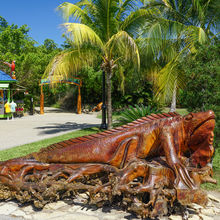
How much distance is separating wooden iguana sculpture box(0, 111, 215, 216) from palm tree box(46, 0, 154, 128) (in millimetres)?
5050

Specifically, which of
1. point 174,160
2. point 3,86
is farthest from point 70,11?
point 3,86

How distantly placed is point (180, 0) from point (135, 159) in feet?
28.4

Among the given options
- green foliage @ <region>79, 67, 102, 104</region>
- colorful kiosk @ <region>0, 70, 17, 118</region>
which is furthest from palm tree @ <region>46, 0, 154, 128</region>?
green foliage @ <region>79, 67, 102, 104</region>

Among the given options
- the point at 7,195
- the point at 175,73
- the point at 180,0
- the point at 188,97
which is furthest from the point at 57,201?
the point at 180,0

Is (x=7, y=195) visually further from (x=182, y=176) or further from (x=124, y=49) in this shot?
(x=124, y=49)

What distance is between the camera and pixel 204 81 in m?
4.75

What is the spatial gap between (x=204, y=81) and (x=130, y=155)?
241 cm

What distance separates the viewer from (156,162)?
3.28m

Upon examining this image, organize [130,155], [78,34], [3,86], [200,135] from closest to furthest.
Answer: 1. [200,135]
2. [130,155]
3. [78,34]
4. [3,86]

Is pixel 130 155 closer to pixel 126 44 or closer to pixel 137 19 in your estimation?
pixel 126 44

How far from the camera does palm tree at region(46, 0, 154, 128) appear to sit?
8070 millimetres

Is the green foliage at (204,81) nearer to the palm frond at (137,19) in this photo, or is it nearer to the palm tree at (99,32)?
the palm tree at (99,32)

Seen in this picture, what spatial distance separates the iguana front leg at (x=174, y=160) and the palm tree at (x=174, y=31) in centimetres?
341

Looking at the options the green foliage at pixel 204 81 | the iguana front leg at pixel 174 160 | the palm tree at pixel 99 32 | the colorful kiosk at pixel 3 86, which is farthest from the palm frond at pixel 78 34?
the colorful kiosk at pixel 3 86
